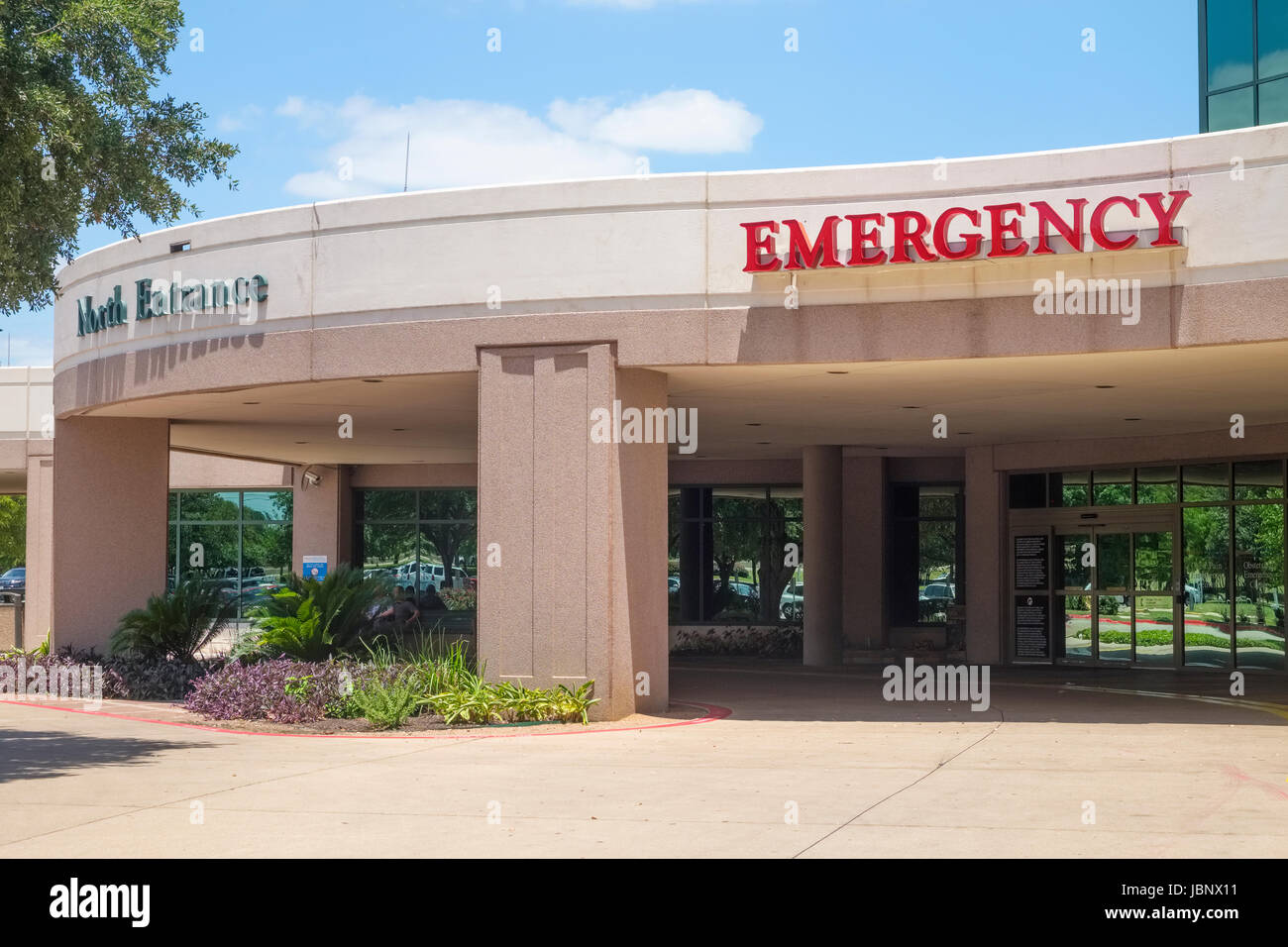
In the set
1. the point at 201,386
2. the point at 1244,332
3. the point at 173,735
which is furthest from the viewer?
the point at 201,386

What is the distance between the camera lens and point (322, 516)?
1245 inches

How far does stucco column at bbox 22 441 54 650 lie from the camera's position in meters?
27.5

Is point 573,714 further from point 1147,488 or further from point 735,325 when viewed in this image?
point 1147,488

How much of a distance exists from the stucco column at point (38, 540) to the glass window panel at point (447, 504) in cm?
802

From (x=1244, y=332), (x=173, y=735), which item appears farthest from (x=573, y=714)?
(x=1244, y=332)

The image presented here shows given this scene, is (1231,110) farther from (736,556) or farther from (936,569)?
(736,556)

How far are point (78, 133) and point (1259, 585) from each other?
58.4ft

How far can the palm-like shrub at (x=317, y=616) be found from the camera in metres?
17.5

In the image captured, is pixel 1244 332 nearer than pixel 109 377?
Yes

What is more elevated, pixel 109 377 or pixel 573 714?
pixel 109 377

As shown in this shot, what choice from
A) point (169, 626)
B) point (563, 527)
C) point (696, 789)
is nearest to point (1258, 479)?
point (563, 527)

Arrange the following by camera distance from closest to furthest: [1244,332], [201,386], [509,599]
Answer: [1244,332] → [509,599] → [201,386]

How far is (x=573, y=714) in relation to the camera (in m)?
15.0

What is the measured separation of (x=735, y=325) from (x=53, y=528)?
36.5ft
